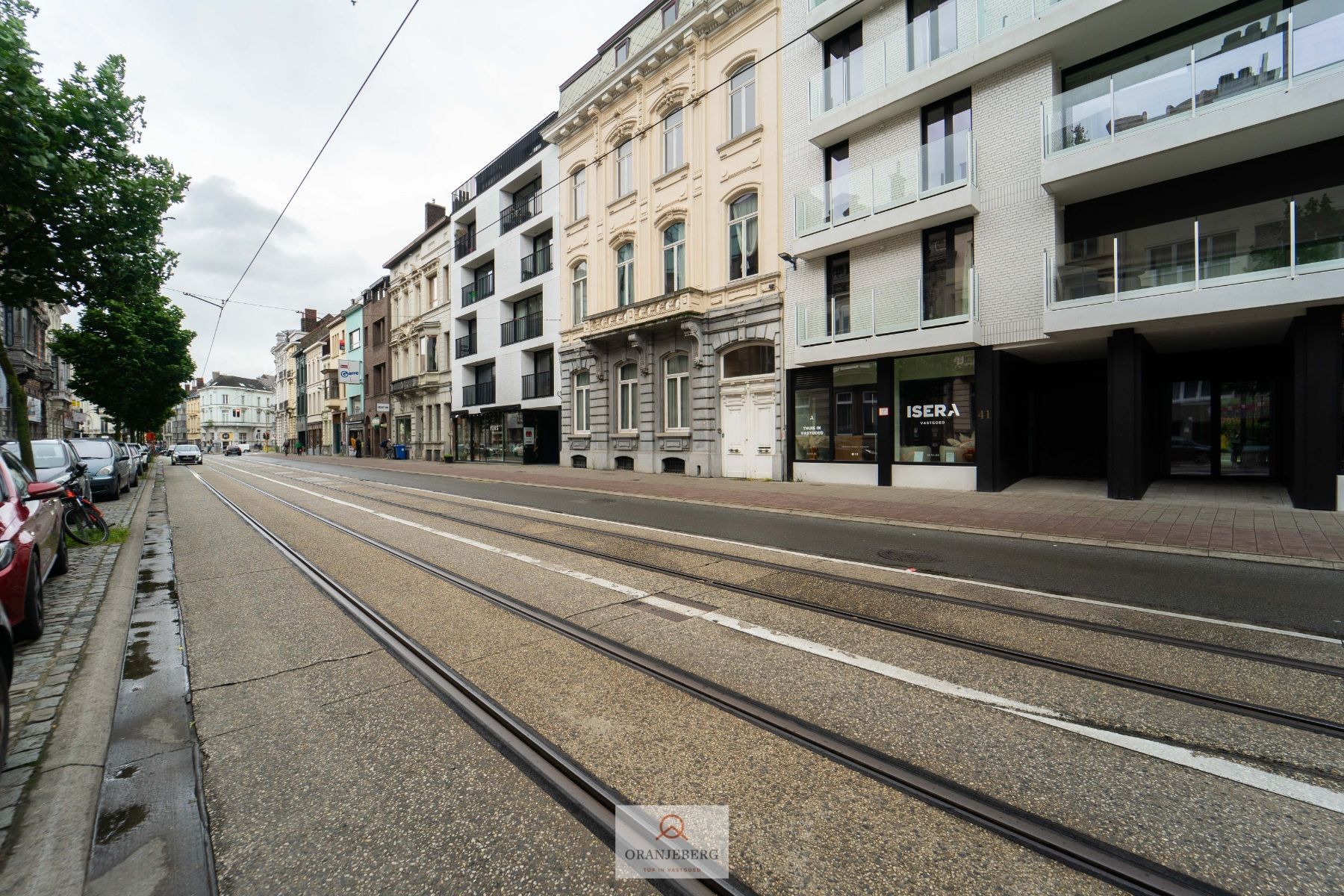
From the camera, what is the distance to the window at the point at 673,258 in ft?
64.9

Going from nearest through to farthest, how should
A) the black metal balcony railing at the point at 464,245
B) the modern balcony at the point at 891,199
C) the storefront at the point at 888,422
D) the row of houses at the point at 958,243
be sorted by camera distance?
the row of houses at the point at 958,243
the modern balcony at the point at 891,199
the storefront at the point at 888,422
the black metal balcony railing at the point at 464,245

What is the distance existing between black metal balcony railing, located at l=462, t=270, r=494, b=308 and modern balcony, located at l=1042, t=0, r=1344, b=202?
86.8 ft

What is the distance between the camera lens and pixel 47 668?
372cm

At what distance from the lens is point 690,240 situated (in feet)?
63.0

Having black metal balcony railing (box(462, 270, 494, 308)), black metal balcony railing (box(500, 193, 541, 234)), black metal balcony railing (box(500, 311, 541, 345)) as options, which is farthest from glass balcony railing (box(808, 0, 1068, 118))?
black metal balcony railing (box(462, 270, 494, 308))

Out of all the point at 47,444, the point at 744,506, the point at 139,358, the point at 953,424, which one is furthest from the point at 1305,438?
the point at 139,358

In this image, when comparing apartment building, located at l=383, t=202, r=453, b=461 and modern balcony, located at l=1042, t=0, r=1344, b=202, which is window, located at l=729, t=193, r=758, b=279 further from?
apartment building, located at l=383, t=202, r=453, b=461

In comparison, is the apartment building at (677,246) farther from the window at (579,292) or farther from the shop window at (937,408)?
the shop window at (937,408)

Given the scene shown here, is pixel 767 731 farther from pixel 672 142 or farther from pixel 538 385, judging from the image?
pixel 538 385

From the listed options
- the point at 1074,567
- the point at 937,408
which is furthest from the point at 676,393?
the point at 1074,567

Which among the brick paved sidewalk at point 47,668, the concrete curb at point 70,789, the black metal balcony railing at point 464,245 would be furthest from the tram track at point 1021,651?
the black metal balcony railing at point 464,245

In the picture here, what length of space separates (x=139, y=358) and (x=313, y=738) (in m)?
39.6

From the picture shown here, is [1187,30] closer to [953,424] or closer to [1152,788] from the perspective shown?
[953,424]

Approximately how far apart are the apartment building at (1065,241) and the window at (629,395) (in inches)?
266
